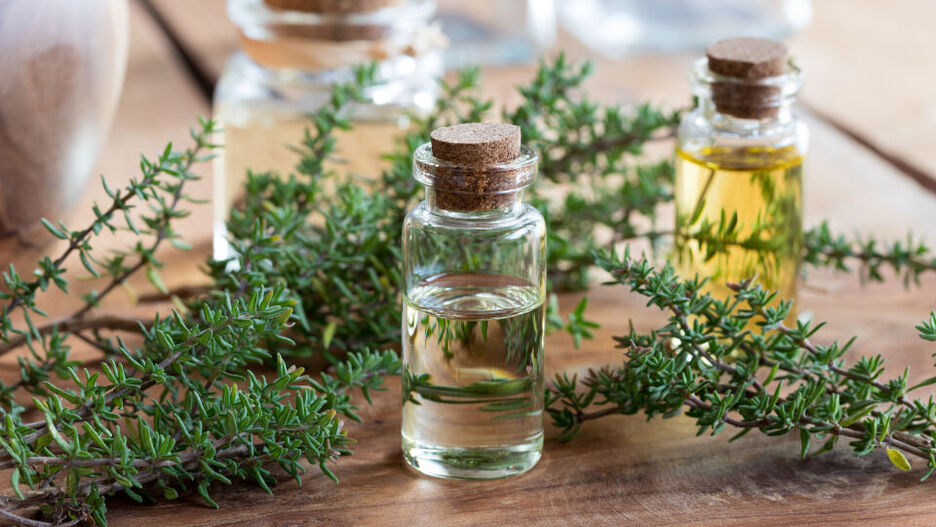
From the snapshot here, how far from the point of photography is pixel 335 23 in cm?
85

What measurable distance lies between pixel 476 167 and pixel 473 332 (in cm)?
8

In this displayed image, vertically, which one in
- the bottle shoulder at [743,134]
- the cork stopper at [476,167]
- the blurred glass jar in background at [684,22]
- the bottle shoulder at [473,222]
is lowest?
the blurred glass jar in background at [684,22]

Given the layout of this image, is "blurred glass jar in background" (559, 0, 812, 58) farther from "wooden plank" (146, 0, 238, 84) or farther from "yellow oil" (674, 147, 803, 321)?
"yellow oil" (674, 147, 803, 321)

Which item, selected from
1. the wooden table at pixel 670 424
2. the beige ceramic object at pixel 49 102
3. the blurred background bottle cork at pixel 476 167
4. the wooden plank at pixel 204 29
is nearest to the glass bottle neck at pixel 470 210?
the blurred background bottle cork at pixel 476 167

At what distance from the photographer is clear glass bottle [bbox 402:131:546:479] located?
58 centimetres

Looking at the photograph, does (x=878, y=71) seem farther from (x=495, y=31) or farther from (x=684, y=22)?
(x=495, y=31)

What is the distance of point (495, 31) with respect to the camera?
137cm

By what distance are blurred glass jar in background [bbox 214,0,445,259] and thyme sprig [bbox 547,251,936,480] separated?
0.33 meters

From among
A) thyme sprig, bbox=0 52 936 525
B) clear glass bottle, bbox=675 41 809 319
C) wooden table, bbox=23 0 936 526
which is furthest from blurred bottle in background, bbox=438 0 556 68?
clear glass bottle, bbox=675 41 809 319

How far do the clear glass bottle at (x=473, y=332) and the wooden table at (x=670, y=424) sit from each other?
2cm

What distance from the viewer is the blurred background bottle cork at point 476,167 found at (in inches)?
21.6

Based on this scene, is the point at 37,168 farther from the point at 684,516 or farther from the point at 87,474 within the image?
the point at 684,516

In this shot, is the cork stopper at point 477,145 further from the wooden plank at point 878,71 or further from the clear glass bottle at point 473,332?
the wooden plank at point 878,71

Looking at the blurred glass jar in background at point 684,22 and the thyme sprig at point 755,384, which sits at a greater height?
the blurred glass jar in background at point 684,22
